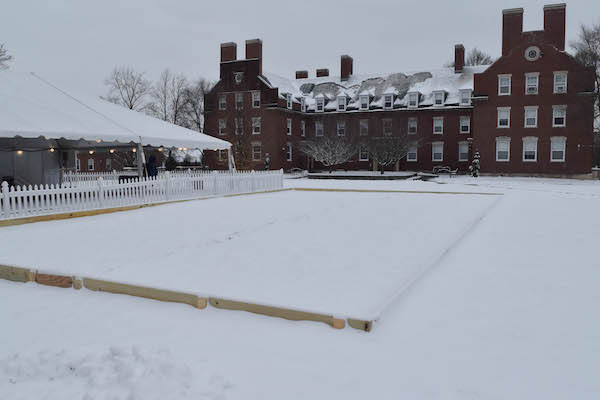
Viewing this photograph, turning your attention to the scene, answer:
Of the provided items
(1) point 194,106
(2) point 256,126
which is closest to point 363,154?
(2) point 256,126

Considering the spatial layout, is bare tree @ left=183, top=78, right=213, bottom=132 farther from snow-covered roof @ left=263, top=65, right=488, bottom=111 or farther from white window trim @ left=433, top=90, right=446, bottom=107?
white window trim @ left=433, top=90, right=446, bottom=107

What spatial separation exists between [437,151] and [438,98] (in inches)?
198

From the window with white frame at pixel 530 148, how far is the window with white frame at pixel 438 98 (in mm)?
9013

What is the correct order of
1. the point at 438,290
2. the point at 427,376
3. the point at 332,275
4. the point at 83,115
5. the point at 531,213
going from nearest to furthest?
the point at 427,376
the point at 438,290
the point at 332,275
the point at 531,213
the point at 83,115

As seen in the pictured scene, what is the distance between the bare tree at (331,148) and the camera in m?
41.8

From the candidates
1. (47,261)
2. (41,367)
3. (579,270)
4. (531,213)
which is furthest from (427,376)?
(531,213)

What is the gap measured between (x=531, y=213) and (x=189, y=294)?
11.8m

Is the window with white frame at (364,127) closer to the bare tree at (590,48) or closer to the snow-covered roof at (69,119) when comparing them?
the bare tree at (590,48)

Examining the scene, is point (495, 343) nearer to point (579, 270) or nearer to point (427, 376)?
point (427, 376)

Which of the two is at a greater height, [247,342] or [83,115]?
[83,115]

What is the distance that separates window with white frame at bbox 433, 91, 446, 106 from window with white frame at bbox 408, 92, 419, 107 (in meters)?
1.61

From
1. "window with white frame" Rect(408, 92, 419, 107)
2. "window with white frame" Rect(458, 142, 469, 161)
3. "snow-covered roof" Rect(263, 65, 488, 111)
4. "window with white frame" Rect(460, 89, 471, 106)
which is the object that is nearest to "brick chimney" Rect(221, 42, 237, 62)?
"snow-covered roof" Rect(263, 65, 488, 111)

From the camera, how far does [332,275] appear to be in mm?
6719

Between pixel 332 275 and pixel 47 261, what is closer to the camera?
pixel 332 275
